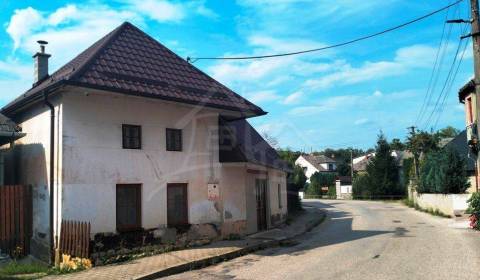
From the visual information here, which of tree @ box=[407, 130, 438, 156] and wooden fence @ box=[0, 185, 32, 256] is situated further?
tree @ box=[407, 130, 438, 156]

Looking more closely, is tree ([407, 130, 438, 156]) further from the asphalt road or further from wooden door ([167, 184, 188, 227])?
wooden door ([167, 184, 188, 227])

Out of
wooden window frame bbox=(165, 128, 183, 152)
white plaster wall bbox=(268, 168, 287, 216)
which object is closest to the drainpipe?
wooden window frame bbox=(165, 128, 183, 152)

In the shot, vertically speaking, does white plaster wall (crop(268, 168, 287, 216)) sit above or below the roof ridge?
below

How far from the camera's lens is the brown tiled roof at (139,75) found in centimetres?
1230

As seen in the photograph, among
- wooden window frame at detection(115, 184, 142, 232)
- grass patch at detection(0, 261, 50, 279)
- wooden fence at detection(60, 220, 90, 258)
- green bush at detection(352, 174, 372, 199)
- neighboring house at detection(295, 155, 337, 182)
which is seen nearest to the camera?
grass patch at detection(0, 261, 50, 279)

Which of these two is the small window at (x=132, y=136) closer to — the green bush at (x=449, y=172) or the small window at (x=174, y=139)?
the small window at (x=174, y=139)

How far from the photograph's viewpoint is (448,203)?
80.7 feet

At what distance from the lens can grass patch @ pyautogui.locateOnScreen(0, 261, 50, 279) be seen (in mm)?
10477

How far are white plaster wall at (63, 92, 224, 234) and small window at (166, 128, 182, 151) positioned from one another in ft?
0.51

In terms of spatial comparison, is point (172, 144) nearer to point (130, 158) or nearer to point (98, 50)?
point (130, 158)

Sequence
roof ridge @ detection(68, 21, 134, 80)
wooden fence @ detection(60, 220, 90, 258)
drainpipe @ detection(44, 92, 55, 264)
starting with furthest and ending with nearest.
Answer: drainpipe @ detection(44, 92, 55, 264), roof ridge @ detection(68, 21, 134, 80), wooden fence @ detection(60, 220, 90, 258)

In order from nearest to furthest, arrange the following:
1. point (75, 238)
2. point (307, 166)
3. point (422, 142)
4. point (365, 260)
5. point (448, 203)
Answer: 1. point (365, 260)
2. point (75, 238)
3. point (448, 203)
4. point (422, 142)
5. point (307, 166)

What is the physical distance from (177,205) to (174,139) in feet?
6.73

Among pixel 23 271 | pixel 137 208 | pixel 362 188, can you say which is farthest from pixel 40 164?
pixel 362 188
